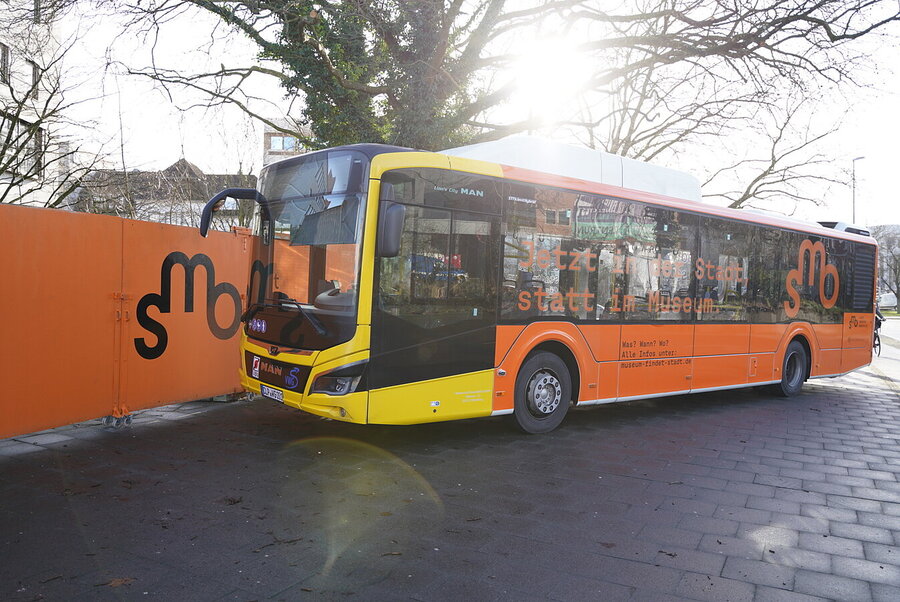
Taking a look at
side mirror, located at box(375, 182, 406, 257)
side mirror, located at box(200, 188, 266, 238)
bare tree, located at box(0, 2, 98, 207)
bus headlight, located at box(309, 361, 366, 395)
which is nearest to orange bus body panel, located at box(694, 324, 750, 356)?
side mirror, located at box(375, 182, 406, 257)

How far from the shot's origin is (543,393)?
7.36m

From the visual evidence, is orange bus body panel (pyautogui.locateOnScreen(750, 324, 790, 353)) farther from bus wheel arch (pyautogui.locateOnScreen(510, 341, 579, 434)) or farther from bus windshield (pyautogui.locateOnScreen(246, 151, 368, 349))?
bus windshield (pyautogui.locateOnScreen(246, 151, 368, 349))

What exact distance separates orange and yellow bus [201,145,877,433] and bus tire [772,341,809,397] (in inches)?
82.0

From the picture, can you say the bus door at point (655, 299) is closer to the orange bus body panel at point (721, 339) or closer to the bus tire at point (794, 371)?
the orange bus body panel at point (721, 339)

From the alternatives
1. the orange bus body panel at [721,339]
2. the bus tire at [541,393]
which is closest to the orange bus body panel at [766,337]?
the orange bus body panel at [721,339]

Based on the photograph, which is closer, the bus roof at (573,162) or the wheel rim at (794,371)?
the bus roof at (573,162)

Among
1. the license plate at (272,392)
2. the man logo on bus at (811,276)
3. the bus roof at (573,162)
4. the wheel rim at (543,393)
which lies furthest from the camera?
the man logo on bus at (811,276)

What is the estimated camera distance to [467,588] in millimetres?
3480

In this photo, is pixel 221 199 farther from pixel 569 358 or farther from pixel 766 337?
pixel 766 337

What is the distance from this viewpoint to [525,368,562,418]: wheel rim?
725 centimetres

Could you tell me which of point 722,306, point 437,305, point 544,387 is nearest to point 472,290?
point 437,305

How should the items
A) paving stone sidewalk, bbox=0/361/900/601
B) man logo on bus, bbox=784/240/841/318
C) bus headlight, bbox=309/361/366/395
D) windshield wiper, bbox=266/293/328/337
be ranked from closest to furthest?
paving stone sidewalk, bbox=0/361/900/601 → bus headlight, bbox=309/361/366/395 → windshield wiper, bbox=266/293/328/337 → man logo on bus, bbox=784/240/841/318

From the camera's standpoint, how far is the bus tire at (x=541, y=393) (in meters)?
7.12

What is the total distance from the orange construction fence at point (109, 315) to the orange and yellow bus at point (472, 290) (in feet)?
2.89
